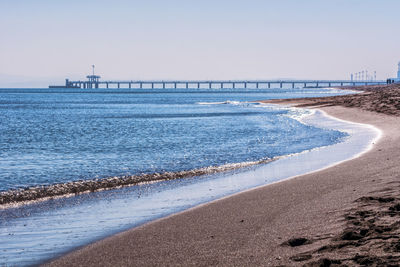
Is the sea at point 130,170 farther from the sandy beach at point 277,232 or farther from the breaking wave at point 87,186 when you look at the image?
the sandy beach at point 277,232

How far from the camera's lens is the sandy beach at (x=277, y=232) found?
242 inches

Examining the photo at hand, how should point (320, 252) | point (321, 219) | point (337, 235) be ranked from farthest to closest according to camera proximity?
point (321, 219), point (337, 235), point (320, 252)

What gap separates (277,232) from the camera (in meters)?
7.38

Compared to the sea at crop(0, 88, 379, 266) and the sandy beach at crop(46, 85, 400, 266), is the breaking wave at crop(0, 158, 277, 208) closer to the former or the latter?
the sea at crop(0, 88, 379, 266)

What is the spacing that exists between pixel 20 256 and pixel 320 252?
3976 mm

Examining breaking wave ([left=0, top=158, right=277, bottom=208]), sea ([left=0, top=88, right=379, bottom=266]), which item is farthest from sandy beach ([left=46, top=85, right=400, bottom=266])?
breaking wave ([left=0, top=158, right=277, bottom=208])

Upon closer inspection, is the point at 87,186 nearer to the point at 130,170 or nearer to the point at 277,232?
the point at 130,170

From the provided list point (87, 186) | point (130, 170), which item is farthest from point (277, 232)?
point (130, 170)

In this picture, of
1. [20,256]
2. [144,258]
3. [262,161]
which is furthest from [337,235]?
[262,161]

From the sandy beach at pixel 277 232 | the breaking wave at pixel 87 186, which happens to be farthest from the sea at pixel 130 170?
the sandy beach at pixel 277 232

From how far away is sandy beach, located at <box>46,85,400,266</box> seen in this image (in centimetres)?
615

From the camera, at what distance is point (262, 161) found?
1742 cm

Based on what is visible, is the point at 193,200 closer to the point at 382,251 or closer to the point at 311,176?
the point at 311,176

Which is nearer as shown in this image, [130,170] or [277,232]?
[277,232]
